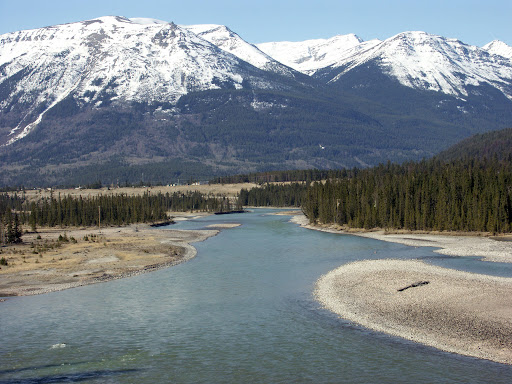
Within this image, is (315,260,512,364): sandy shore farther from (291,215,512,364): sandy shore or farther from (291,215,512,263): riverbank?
(291,215,512,263): riverbank

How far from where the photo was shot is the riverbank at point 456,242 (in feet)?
279

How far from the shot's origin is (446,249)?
91688mm

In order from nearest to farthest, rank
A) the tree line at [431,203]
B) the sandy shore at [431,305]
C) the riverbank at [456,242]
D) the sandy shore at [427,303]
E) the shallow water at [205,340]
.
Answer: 1. the shallow water at [205,340]
2. the sandy shore at [431,305]
3. the sandy shore at [427,303]
4. the riverbank at [456,242]
5. the tree line at [431,203]

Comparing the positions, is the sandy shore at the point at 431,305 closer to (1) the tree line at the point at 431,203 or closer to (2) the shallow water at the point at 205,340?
A: (2) the shallow water at the point at 205,340

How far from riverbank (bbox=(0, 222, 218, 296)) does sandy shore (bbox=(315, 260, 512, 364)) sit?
84.2ft

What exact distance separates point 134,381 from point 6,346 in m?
11.9

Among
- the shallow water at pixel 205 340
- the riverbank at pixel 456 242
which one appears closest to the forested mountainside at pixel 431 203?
the riverbank at pixel 456 242

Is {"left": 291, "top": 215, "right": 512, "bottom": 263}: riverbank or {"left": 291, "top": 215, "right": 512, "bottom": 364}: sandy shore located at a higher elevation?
{"left": 291, "top": 215, "right": 512, "bottom": 263}: riverbank

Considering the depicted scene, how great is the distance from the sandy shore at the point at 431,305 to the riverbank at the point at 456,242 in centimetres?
1734

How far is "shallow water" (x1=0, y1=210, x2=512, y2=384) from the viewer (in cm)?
3741

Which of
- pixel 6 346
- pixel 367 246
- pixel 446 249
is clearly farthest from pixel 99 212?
pixel 6 346

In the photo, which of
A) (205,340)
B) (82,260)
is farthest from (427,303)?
(82,260)

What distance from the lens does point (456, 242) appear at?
101062 mm

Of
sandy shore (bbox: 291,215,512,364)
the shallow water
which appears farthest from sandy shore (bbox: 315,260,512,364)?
the shallow water
